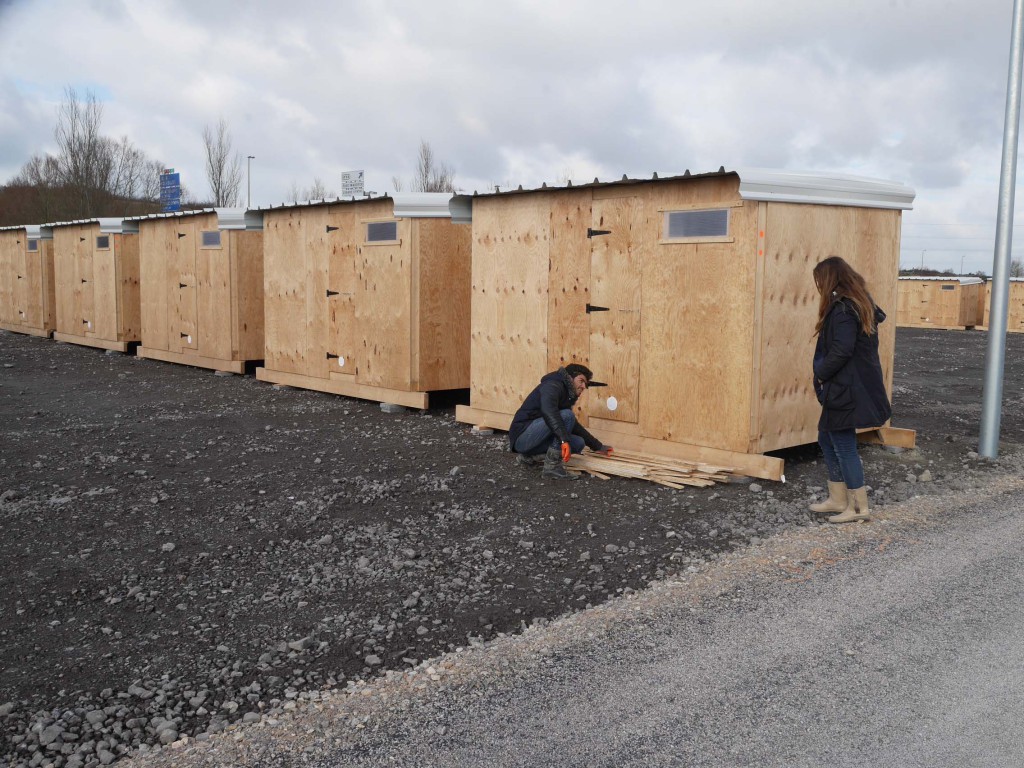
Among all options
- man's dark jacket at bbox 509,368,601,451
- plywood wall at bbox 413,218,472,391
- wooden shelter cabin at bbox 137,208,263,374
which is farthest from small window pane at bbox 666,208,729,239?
wooden shelter cabin at bbox 137,208,263,374

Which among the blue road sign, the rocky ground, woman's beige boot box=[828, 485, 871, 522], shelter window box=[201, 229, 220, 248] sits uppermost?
the blue road sign

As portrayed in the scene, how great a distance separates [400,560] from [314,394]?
812 cm

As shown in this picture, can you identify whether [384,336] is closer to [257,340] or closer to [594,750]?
[257,340]

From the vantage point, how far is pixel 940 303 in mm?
34094

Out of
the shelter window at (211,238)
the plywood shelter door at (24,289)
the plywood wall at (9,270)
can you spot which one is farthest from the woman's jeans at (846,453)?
the plywood wall at (9,270)

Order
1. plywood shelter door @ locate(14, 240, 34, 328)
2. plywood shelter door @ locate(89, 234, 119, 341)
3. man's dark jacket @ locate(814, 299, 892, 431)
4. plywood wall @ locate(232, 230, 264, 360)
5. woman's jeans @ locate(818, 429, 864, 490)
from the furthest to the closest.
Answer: plywood shelter door @ locate(14, 240, 34, 328) → plywood shelter door @ locate(89, 234, 119, 341) → plywood wall @ locate(232, 230, 264, 360) → woman's jeans @ locate(818, 429, 864, 490) → man's dark jacket @ locate(814, 299, 892, 431)

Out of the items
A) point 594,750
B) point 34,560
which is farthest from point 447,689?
point 34,560

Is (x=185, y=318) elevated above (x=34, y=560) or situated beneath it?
elevated above

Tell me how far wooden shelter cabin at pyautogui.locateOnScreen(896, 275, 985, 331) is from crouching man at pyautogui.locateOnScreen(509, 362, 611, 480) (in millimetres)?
28657

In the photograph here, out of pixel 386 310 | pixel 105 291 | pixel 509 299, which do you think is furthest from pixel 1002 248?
pixel 105 291

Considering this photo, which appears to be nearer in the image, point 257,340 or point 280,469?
point 280,469

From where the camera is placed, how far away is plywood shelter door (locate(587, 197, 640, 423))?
916 cm

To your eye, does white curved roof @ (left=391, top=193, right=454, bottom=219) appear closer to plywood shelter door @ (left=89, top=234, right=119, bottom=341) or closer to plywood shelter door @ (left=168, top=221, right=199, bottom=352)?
plywood shelter door @ (left=168, top=221, right=199, bottom=352)

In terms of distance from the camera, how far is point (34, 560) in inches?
235
